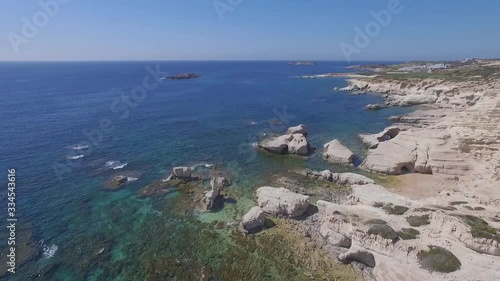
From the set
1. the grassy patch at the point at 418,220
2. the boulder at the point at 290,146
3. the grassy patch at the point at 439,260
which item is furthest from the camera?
the boulder at the point at 290,146

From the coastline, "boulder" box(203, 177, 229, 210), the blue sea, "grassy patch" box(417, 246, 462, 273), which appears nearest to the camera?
"grassy patch" box(417, 246, 462, 273)

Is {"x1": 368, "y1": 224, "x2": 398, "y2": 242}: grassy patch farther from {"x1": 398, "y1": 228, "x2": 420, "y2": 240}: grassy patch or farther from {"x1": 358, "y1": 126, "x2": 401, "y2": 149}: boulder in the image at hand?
{"x1": 358, "y1": 126, "x2": 401, "y2": 149}: boulder

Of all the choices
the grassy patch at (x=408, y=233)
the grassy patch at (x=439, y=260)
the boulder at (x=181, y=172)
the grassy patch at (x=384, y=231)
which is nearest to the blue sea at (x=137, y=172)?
the boulder at (x=181, y=172)

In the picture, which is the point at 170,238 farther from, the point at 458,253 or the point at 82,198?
the point at 458,253

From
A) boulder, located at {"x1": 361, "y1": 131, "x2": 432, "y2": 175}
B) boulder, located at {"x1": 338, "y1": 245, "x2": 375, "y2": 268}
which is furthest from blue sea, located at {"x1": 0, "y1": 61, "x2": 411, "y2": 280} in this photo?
boulder, located at {"x1": 338, "y1": 245, "x2": 375, "y2": 268}

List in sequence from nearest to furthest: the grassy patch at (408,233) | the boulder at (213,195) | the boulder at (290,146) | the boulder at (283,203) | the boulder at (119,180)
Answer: the grassy patch at (408,233)
the boulder at (283,203)
the boulder at (213,195)
the boulder at (119,180)
the boulder at (290,146)

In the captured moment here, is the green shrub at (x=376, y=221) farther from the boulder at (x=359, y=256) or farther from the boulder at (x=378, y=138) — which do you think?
the boulder at (x=378, y=138)

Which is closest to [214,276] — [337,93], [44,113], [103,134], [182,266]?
[182,266]
